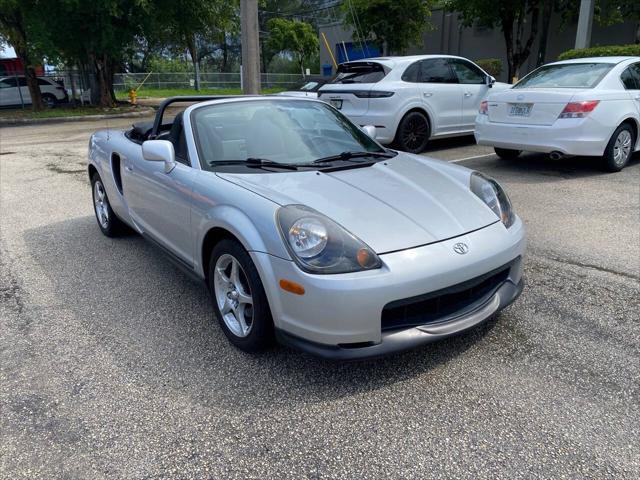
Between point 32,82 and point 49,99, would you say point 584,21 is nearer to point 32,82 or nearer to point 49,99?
point 32,82

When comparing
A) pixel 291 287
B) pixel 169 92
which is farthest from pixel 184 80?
pixel 291 287

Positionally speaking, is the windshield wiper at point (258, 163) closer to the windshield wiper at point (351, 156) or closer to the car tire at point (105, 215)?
the windshield wiper at point (351, 156)

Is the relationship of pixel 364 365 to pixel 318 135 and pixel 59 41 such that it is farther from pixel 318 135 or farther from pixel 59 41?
pixel 59 41

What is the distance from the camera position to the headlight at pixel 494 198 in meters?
3.15

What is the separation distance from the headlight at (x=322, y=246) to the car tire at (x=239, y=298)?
302 millimetres

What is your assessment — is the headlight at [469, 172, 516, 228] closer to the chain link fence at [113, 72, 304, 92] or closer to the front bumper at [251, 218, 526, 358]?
the front bumper at [251, 218, 526, 358]

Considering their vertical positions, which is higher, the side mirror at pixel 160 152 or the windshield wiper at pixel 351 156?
the side mirror at pixel 160 152

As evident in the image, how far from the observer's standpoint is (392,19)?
2194 cm

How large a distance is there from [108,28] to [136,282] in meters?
16.8

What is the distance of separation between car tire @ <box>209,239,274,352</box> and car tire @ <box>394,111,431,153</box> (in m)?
6.03

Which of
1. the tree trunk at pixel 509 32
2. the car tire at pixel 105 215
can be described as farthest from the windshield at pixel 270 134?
the tree trunk at pixel 509 32

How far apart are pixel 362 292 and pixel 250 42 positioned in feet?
38.0

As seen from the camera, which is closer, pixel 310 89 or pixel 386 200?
pixel 386 200

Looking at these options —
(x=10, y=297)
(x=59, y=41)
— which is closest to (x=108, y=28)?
(x=59, y=41)
